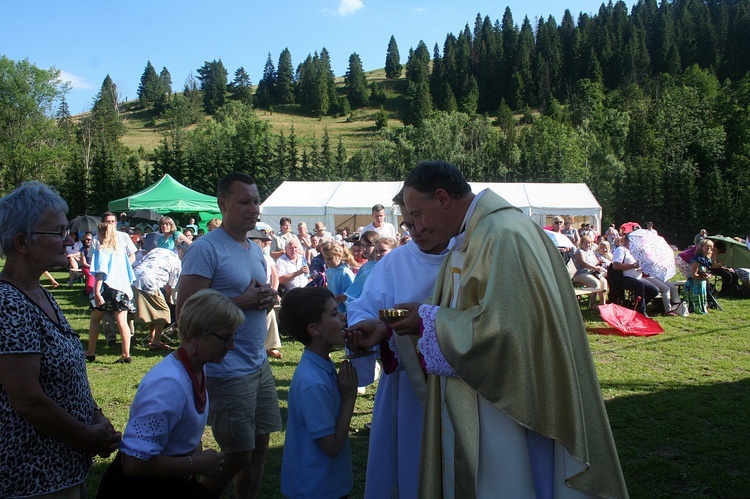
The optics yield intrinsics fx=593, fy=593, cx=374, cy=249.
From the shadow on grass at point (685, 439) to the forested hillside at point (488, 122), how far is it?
3568cm

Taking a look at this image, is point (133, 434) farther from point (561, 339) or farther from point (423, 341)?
point (561, 339)

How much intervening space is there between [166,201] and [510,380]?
21.0 meters

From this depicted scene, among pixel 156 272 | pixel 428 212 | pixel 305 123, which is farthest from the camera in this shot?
pixel 305 123

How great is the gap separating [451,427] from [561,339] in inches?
22.6

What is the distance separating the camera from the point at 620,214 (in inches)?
1671

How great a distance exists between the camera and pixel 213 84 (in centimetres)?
12150

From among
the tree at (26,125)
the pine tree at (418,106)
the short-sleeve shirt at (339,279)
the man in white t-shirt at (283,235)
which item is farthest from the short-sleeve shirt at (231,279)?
the pine tree at (418,106)

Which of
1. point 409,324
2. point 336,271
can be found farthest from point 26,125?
point 409,324

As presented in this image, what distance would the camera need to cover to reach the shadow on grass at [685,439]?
4226 millimetres

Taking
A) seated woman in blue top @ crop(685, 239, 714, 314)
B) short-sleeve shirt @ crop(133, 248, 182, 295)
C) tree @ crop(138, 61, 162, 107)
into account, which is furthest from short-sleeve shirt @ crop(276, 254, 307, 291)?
tree @ crop(138, 61, 162, 107)

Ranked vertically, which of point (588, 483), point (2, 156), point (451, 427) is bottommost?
point (588, 483)

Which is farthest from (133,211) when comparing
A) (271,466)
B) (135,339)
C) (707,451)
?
(707,451)

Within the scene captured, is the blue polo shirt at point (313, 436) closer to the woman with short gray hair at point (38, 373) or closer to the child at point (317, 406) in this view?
the child at point (317, 406)

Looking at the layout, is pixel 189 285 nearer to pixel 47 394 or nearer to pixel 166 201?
pixel 47 394
